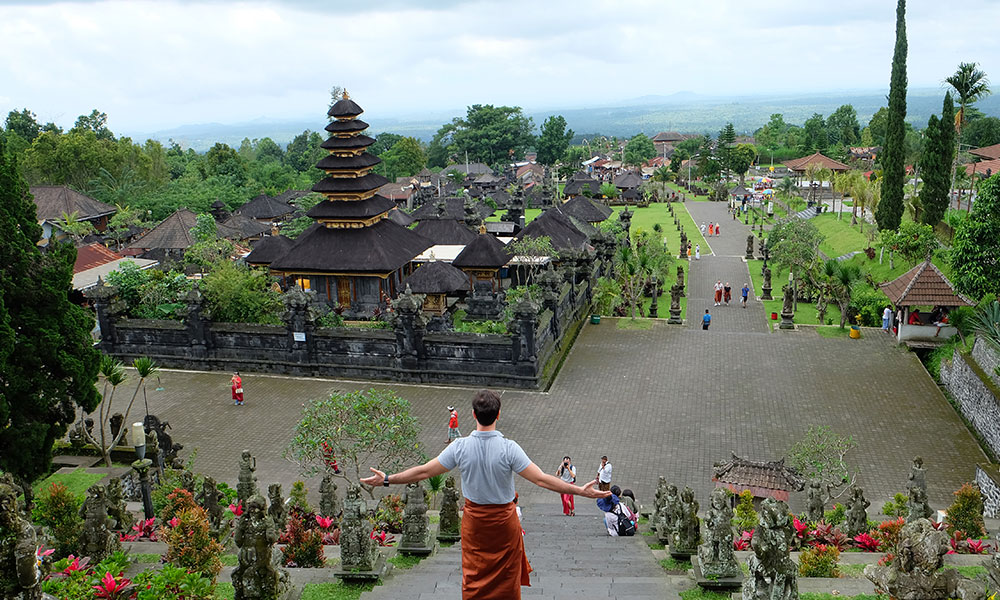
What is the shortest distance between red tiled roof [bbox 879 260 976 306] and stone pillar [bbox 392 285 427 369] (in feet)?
48.7

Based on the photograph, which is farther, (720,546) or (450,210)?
(450,210)

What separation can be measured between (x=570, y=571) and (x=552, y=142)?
3877 inches

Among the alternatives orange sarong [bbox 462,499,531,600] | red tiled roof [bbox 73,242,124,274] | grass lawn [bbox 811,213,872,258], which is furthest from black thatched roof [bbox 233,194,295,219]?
orange sarong [bbox 462,499,531,600]

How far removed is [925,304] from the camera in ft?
73.5

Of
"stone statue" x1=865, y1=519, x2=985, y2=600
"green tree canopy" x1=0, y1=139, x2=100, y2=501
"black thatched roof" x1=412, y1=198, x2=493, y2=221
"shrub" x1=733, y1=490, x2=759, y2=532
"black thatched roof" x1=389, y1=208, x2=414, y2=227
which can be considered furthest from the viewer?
"black thatched roof" x1=412, y1=198, x2=493, y2=221

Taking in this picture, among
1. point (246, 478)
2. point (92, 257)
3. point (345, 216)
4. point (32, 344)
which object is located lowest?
point (246, 478)

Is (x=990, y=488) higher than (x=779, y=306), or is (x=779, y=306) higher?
(x=779, y=306)

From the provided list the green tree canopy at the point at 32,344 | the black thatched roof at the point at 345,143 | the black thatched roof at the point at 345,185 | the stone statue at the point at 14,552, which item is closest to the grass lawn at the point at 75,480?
the green tree canopy at the point at 32,344

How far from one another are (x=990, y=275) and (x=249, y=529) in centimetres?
2103

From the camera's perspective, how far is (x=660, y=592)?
28.1 feet

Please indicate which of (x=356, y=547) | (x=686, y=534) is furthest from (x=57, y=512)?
(x=686, y=534)

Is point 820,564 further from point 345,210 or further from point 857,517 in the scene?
point 345,210

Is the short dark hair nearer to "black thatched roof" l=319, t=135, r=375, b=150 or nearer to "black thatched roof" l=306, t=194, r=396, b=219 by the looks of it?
"black thatched roof" l=306, t=194, r=396, b=219

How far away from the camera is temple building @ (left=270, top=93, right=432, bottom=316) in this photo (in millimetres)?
28906
